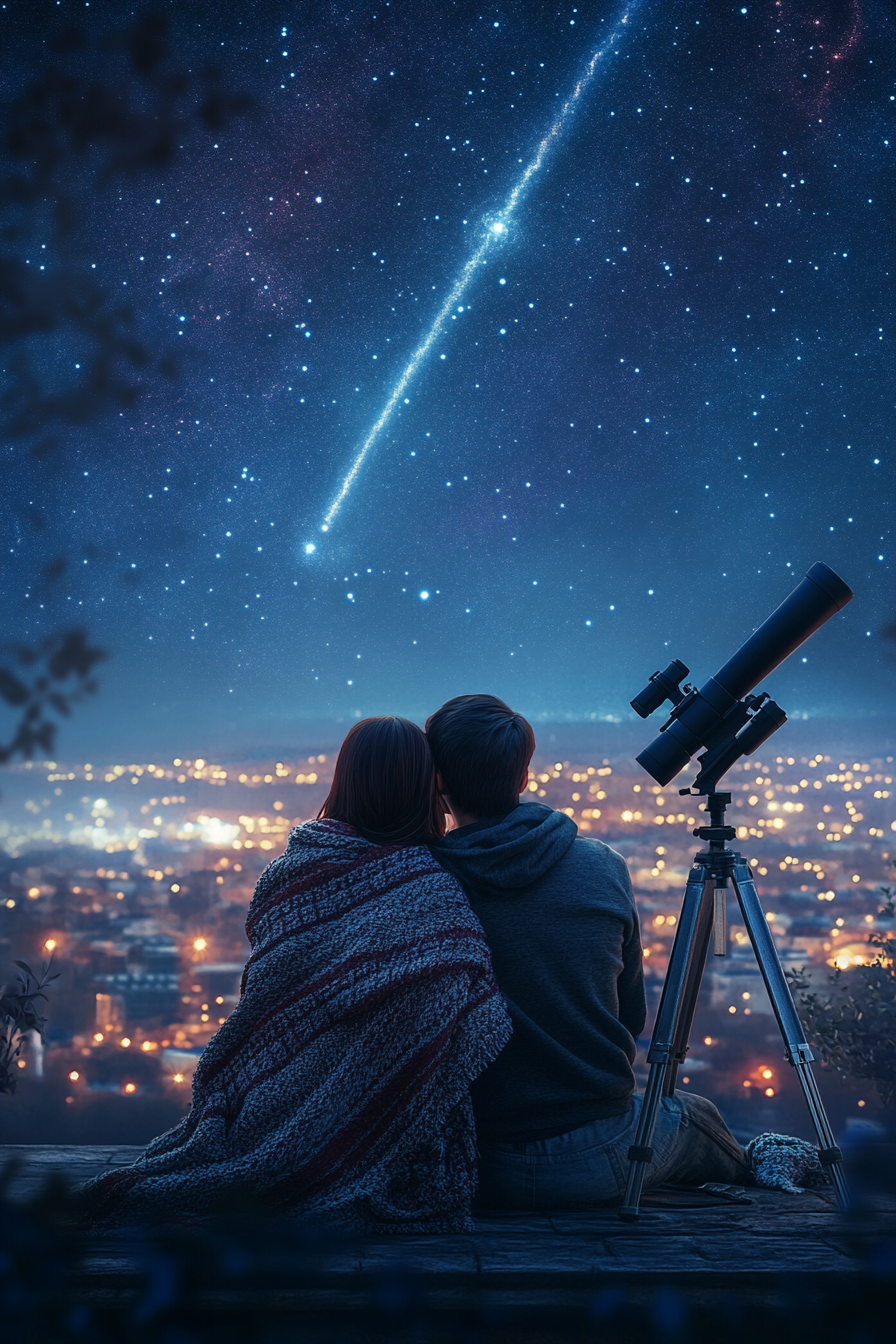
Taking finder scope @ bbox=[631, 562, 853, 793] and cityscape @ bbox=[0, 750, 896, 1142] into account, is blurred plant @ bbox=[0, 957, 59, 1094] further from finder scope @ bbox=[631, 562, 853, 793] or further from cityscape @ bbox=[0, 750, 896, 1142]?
finder scope @ bbox=[631, 562, 853, 793]

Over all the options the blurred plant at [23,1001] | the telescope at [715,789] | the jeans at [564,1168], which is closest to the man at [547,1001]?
the jeans at [564,1168]

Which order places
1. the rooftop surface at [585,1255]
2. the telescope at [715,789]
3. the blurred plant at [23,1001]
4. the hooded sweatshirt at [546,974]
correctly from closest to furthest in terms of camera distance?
the rooftop surface at [585,1255]
the hooded sweatshirt at [546,974]
the telescope at [715,789]
the blurred plant at [23,1001]

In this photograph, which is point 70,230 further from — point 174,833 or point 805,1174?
point 805,1174

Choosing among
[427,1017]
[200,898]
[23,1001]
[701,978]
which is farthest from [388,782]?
[200,898]

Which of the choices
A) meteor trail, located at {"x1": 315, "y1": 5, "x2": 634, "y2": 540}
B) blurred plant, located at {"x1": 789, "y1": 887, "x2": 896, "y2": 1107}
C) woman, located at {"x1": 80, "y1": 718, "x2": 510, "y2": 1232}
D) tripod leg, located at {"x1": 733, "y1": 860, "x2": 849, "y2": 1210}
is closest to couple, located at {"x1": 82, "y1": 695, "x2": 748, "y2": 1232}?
woman, located at {"x1": 80, "y1": 718, "x2": 510, "y2": 1232}

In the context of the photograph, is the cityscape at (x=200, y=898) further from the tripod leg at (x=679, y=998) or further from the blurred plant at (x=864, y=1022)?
the tripod leg at (x=679, y=998)

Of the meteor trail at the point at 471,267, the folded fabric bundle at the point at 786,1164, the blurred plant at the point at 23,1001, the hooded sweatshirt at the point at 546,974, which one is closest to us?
the hooded sweatshirt at the point at 546,974

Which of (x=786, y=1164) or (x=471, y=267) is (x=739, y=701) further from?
(x=471, y=267)
